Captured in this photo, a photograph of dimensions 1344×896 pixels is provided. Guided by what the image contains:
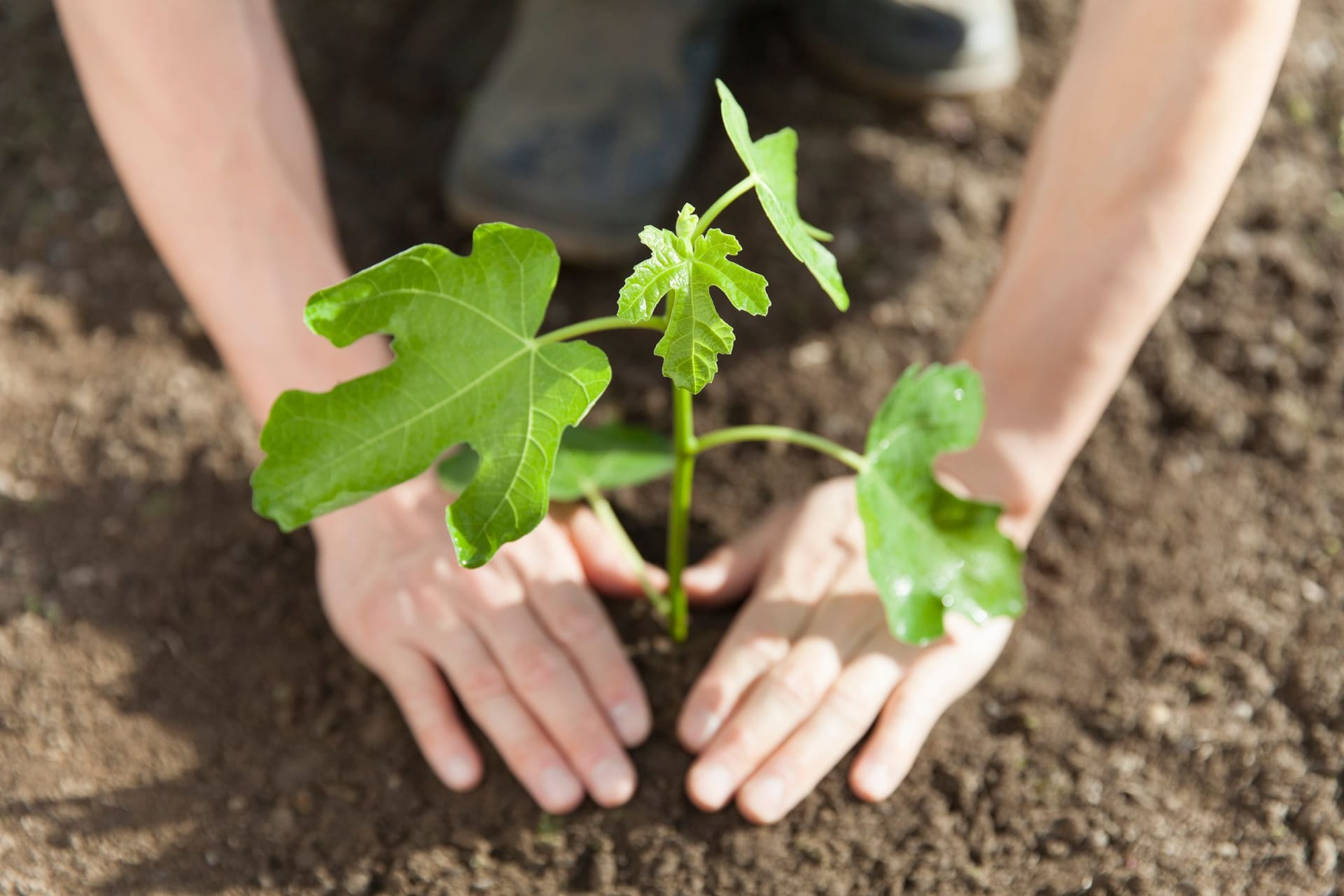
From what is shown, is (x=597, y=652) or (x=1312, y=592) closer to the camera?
(x=597, y=652)

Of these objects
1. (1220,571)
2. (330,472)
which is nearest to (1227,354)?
(1220,571)

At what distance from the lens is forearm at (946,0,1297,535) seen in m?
1.70

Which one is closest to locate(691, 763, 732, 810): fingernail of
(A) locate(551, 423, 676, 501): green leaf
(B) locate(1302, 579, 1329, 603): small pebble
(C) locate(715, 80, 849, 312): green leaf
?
(A) locate(551, 423, 676, 501): green leaf

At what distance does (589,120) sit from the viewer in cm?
247

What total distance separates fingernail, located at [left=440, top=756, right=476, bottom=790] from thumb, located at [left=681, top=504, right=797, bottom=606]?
1.42 feet

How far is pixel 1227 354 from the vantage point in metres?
2.27

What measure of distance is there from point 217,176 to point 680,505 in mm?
912

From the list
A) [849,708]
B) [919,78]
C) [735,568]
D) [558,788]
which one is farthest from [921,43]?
[558,788]

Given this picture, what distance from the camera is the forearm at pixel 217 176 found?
175cm

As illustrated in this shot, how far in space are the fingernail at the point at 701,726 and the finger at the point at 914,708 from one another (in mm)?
212

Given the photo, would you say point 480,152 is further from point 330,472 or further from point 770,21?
point 330,472

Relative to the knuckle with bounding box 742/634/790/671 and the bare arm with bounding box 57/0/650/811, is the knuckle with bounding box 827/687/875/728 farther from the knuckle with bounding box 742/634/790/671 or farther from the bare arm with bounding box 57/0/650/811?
the bare arm with bounding box 57/0/650/811

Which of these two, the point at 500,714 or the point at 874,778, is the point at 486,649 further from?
the point at 874,778

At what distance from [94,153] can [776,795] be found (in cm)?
203
